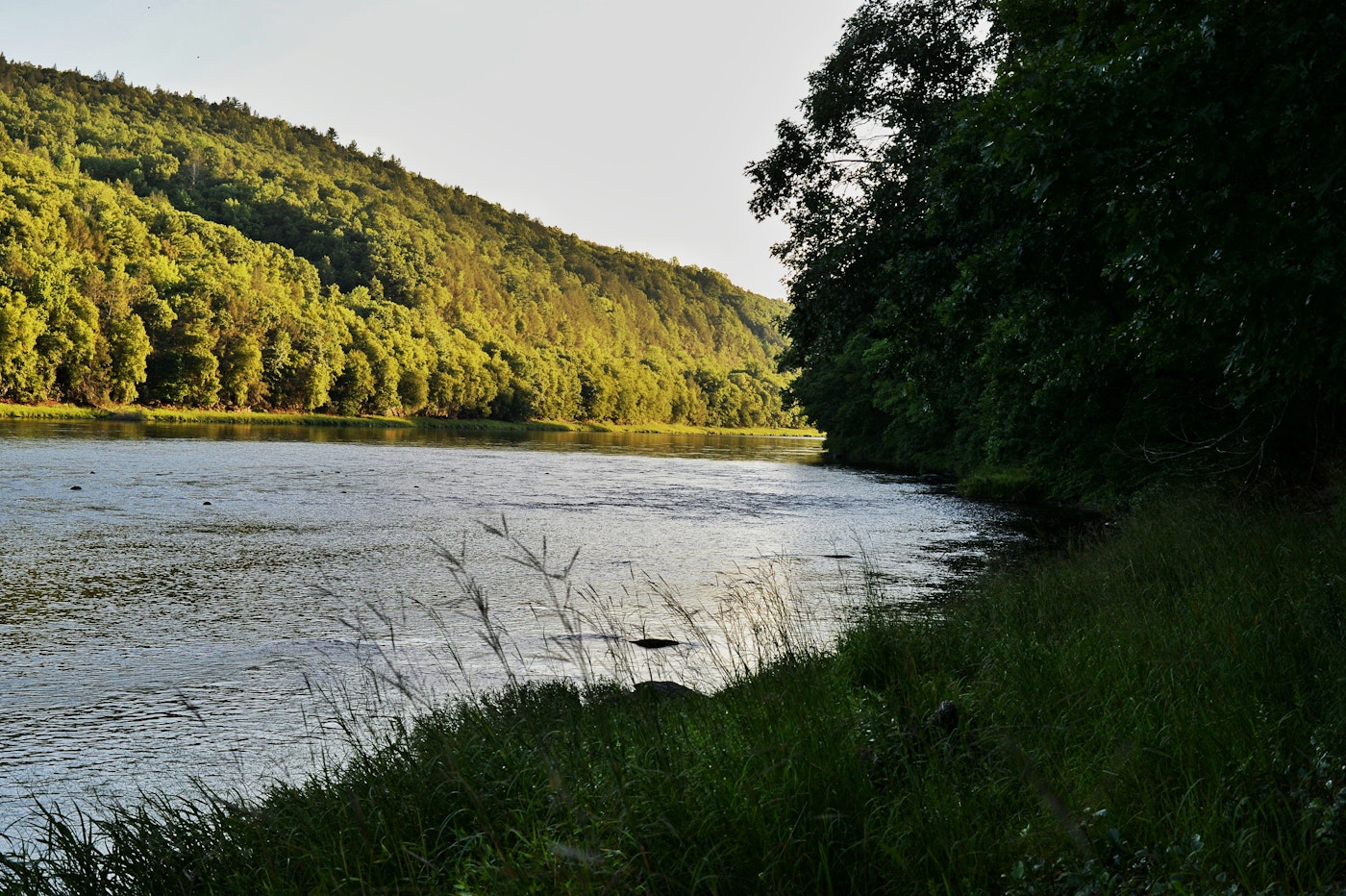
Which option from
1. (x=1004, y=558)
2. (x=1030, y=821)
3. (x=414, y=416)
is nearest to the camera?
(x=1030, y=821)

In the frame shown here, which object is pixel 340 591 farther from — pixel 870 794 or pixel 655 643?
pixel 870 794

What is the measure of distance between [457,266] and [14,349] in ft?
407

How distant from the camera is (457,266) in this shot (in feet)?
613

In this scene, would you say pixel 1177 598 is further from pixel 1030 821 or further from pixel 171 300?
pixel 171 300

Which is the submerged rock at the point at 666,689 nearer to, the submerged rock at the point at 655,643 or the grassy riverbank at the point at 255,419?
the submerged rock at the point at 655,643

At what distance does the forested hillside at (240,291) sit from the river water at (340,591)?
55.6 ft

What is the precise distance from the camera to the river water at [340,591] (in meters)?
7.04

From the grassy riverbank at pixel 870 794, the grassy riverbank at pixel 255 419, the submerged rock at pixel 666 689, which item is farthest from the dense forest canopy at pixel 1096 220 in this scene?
the grassy riverbank at pixel 255 419

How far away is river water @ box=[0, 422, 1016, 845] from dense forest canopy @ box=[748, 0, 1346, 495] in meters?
3.43

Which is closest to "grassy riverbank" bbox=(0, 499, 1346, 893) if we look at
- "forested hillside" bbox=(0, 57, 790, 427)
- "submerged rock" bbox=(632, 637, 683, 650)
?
"submerged rock" bbox=(632, 637, 683, 650)

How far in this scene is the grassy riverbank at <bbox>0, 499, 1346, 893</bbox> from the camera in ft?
10.5

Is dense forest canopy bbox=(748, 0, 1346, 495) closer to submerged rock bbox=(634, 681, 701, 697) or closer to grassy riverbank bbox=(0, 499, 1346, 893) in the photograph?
grassy riverbank bbox=(0, 499, 1346, 893)

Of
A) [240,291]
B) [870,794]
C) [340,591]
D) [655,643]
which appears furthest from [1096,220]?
[240,291]

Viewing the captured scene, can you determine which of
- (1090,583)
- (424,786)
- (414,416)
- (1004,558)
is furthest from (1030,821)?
(414,416)
